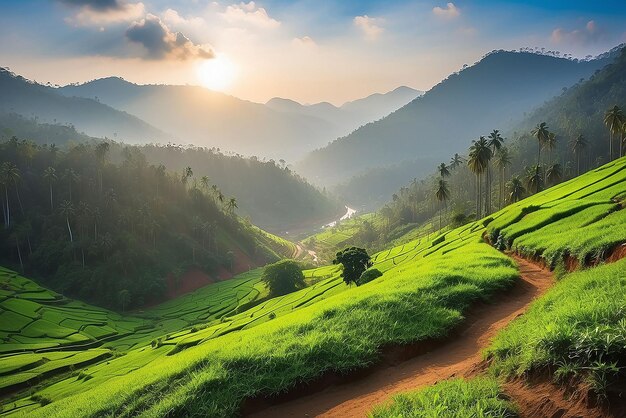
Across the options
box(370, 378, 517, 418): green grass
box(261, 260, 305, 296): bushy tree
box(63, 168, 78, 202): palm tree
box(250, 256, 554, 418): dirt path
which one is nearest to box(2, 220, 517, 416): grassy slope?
box(250, 256, 554, 418): dirt path

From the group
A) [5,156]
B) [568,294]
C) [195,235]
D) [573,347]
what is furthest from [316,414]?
[5,156]

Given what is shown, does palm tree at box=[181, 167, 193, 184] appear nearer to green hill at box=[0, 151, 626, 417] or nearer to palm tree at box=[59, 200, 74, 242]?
palm tree at box=[59, 200, 74, 242]

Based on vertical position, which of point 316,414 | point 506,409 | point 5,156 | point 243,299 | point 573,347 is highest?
point 5,156

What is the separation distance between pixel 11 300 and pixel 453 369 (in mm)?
85072

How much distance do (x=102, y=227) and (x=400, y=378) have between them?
123 m

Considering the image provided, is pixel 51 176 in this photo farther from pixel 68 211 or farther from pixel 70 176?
pixel 68 211

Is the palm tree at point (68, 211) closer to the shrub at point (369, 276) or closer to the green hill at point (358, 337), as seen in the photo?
the shrub at point (369, 276)

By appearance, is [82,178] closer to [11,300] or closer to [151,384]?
[11,300]

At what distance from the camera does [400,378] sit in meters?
11.1

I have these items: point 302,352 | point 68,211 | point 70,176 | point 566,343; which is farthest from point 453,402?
point 70,176

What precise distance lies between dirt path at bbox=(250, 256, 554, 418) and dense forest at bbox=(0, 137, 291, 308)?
98711 mm

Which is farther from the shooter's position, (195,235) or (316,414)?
(195,235)

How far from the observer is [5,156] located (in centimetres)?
12506

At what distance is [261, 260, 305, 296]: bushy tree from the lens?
79438mm
